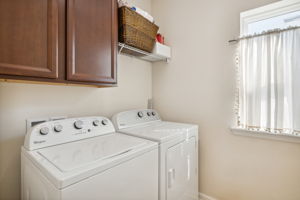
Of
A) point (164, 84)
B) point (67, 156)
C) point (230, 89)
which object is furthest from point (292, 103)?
point (67, 156)

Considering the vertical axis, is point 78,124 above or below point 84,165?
above

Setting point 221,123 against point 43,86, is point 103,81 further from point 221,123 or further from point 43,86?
point 221,123

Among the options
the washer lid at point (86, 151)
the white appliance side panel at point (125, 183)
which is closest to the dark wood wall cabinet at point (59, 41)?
the washer lid at point (86, 151)

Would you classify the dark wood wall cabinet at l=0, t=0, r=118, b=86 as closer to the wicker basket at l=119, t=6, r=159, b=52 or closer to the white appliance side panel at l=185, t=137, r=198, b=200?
the wicker basket at l=119, t=6, r=159, b=52

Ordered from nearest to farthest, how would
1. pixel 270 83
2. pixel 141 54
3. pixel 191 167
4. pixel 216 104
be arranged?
pixel 270 83 → pixel 191 167 → pixel 216 104 → pixel 141 54

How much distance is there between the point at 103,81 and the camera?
1.31m

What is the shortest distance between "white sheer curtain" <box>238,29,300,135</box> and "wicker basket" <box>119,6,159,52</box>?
960mm

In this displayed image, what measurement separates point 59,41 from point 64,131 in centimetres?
63

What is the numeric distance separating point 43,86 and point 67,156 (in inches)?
28.3

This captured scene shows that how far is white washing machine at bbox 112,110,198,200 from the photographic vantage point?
1229mm

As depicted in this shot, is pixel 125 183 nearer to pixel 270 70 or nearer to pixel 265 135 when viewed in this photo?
pixel 265 135

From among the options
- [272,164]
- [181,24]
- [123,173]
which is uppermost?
[181,24]

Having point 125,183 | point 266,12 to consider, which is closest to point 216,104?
point 266,12

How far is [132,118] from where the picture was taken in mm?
1721
